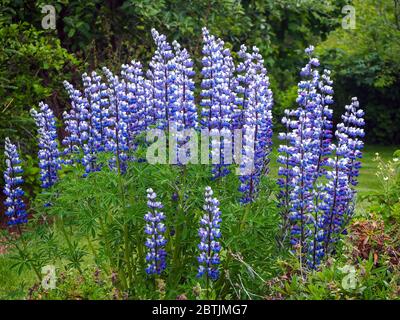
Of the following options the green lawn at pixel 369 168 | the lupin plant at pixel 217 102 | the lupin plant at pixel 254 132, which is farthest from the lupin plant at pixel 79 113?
the green lawn at pixel 369 168

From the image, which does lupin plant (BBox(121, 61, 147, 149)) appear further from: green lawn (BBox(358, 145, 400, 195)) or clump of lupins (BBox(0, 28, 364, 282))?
green lawn (BBox(358, 145, 400, 195))

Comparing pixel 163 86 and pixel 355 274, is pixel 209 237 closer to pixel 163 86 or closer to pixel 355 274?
pixel 355 274

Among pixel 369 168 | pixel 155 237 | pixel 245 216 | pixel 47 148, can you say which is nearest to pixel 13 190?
pixel 47 148

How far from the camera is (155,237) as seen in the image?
4.37 m

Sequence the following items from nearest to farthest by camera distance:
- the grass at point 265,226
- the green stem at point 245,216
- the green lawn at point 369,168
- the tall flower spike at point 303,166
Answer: the green stem at point 245,216 < the tall flower spike at point 303,166 < the grass at point 265,226 < the green lawn at point 369,168

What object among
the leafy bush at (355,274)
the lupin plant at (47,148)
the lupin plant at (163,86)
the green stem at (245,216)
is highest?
the lupin plant at (163,86)

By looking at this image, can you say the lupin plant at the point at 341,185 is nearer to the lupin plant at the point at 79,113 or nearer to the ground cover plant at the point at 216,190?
the ground cover plant at the point at 216,190

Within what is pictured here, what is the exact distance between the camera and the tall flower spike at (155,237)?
414 cm

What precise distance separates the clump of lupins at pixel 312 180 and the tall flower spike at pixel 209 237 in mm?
610

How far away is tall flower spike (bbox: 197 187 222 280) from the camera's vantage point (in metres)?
3.98

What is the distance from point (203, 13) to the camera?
35.3 ft

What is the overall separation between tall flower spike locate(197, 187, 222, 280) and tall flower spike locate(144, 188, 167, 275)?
25 centimetres
